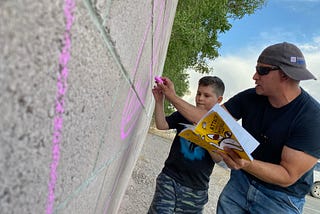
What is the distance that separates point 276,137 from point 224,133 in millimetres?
495

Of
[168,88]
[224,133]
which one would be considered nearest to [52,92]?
[224,133]

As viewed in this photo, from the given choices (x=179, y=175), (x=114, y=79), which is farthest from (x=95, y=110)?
(x=179, y=175)

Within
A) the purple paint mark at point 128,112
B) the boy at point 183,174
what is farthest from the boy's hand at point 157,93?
the purple paint mark at point 128,112

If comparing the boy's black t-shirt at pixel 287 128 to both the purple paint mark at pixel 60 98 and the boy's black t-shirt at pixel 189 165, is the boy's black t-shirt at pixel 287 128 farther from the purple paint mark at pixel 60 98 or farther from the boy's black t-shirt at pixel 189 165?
the purple paint mark at pixel 60 98

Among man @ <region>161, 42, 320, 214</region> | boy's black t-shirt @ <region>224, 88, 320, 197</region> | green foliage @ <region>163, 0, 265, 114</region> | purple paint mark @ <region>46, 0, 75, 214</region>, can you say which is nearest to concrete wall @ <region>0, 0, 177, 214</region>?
purple paint mark @ <region>46, 0, 75, 214</region>

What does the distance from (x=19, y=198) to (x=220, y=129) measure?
1.69 meters

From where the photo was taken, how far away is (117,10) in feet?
2.70

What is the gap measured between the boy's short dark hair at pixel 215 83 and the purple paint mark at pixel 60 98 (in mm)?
2653

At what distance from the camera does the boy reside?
292cm

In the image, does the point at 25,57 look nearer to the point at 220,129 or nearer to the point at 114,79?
the point at 114,79

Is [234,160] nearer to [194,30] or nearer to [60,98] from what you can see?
[60,98]

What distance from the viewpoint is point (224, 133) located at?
2.09 m

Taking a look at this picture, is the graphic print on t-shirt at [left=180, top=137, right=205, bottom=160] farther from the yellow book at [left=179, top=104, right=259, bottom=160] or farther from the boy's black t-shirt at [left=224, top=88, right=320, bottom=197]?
the yellow book at [left=179, top=104, right=259, bottom=160]

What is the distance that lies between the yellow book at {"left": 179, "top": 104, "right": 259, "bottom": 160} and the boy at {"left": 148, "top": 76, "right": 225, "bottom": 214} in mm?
707
